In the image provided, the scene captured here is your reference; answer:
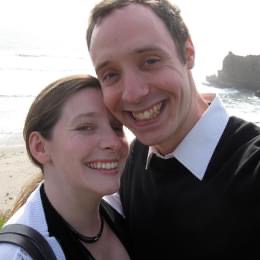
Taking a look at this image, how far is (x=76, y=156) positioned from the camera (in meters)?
2.60

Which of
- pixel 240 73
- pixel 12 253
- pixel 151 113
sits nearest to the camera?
pixel 12 253

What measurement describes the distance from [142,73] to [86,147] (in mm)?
571

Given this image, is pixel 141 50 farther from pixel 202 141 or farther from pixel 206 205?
pixel 206 205

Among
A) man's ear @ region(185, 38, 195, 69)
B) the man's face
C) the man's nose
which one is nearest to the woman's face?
the man's face

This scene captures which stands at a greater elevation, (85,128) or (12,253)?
(85,128)

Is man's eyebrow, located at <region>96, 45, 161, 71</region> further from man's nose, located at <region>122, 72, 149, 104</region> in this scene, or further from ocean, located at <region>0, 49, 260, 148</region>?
ocean, located at <region>0, 49, 260, 148</region>

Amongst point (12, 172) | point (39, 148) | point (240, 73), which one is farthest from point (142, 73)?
point (240, 73)

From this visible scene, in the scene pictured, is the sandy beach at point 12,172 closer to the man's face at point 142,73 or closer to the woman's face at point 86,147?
the woman's face at point 86,147

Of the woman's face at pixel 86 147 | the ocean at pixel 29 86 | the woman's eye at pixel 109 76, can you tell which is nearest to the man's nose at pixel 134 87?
the woman's eye at pixel 109 76

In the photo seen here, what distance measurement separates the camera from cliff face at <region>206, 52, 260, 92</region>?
4925cm

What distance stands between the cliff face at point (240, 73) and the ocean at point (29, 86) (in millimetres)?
2127

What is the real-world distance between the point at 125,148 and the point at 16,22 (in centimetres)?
11095

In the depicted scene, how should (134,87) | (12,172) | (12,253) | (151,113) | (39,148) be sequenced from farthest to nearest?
(12,172), (39,148), (151,113), (134,87), (12,253)

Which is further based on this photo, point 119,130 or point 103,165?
point 119,130
